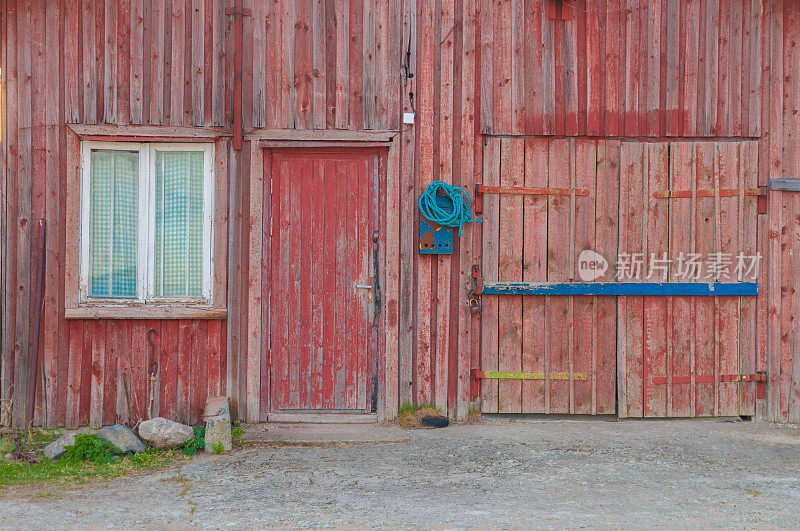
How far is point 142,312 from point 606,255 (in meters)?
4.05

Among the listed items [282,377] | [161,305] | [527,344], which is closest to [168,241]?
[161,305]

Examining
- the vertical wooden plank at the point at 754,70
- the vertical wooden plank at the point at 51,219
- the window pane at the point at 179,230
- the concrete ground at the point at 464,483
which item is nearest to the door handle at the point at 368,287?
the concrete ground at the point at 464,483

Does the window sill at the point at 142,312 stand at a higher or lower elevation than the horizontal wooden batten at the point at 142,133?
lower

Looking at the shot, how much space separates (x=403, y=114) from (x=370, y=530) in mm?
3651

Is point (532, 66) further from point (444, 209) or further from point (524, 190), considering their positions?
point (444, 209)

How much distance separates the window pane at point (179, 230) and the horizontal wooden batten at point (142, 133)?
19 cm

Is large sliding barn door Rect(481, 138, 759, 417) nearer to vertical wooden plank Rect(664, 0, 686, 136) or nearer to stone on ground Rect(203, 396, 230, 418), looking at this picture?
vertical wooden plank Rect(664, 0, 686, 136)

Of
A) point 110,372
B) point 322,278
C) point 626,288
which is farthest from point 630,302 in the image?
point 110,372

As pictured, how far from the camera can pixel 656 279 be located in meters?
6.48

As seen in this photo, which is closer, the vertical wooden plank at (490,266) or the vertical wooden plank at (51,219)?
the vertical wooden plank at (51,219)

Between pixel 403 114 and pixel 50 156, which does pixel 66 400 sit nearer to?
pixel 50 156

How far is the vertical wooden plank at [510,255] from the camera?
6441 millimetres

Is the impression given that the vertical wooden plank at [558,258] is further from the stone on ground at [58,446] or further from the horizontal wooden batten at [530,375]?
the stone on ground at [58,446]

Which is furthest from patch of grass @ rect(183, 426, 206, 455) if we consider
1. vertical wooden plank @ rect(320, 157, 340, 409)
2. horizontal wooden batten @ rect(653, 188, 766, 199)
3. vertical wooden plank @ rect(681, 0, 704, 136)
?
vertical wooden plank @ rect(681, 0, 704, 136)
